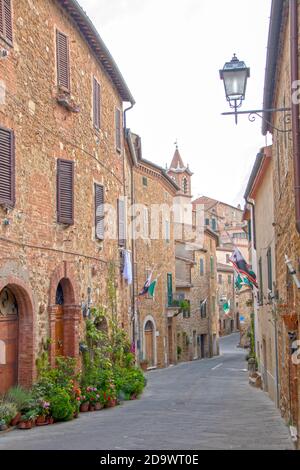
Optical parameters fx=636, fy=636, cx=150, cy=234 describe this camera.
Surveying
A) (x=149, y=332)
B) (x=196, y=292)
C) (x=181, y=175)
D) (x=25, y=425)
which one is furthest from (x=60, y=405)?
(x=181, y=175)

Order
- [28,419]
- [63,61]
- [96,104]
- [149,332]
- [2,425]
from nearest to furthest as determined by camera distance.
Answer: [2,425], [28,419], [63,61], [96,104], [149,332]

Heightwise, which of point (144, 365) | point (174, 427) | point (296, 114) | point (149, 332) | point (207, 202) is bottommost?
point (144, 365)

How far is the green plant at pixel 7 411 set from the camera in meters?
12.0

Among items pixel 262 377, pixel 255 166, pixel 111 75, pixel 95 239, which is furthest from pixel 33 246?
pixel 262 377

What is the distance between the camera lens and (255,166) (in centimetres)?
1800

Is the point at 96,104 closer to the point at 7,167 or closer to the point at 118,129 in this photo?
the point at 118,129

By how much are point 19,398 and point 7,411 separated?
719 millimetres

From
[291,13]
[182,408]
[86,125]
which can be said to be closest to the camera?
[291,13]

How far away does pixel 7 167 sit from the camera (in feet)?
42.1

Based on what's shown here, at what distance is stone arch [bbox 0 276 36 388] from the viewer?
13617 mm

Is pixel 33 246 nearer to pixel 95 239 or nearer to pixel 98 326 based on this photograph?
pixel 95 239

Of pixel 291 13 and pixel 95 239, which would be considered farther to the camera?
pixel 95 239

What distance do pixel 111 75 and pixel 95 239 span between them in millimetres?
5740

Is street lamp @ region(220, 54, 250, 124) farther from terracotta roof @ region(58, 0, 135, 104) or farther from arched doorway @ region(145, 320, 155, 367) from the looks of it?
arched doorway @ region(145, 320, 155, 367)
